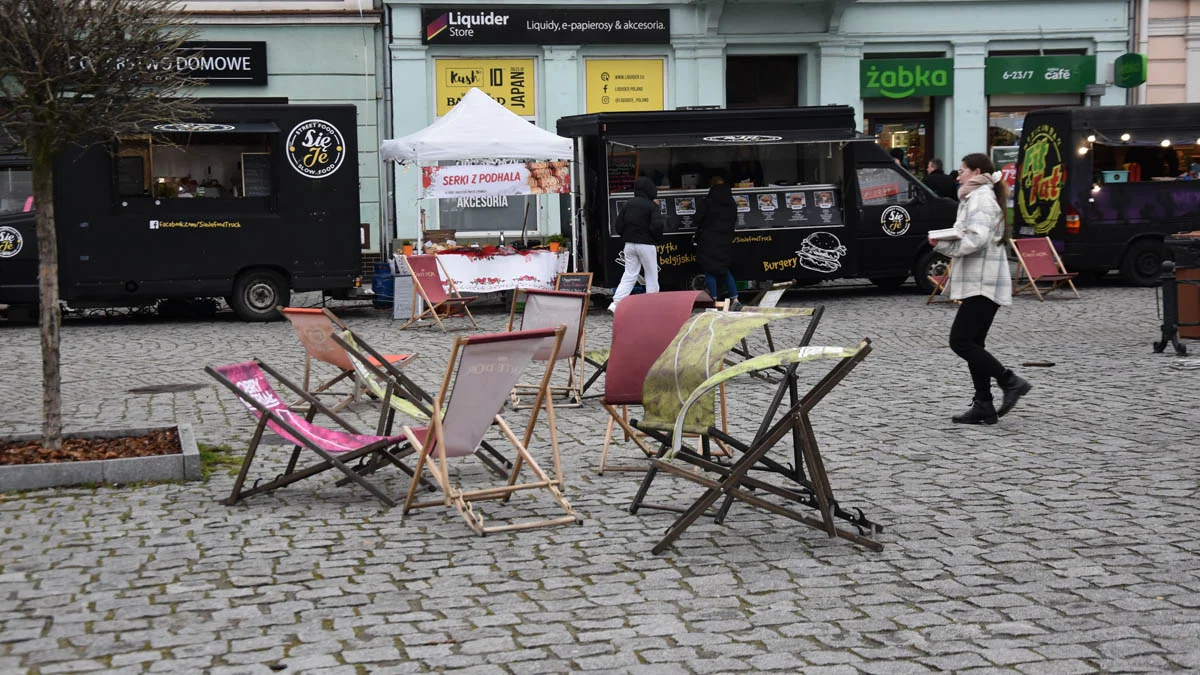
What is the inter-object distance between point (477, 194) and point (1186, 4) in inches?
545

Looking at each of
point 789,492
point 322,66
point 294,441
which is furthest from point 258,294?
point 789,492

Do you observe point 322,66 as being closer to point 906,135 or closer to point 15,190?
point 15,190

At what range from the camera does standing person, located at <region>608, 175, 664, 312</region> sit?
57.6 feet

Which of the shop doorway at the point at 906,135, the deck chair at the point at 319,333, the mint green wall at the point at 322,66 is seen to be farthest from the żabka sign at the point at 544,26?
the deck chair at the point at 319,333

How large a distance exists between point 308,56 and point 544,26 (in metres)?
3.82

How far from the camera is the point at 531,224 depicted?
24.8m

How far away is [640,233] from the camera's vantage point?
17594 mm

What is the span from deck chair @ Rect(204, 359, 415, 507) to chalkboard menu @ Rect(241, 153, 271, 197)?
1073 centimetres

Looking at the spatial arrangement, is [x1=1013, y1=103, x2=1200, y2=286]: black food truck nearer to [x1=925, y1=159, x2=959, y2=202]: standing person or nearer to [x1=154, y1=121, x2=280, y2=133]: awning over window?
[x1=925, y1=159, x2=959, y2=202]: standing person

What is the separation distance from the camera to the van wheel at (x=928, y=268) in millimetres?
19938

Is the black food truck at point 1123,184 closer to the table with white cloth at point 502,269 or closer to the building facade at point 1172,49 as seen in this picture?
the building facade at point 1172,49

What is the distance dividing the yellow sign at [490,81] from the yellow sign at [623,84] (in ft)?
3.46

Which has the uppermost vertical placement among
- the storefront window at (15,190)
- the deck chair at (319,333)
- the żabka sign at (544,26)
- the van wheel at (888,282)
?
the żabka sign at (544,26)

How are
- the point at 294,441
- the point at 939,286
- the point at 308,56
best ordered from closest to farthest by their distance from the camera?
1. the point at 294,441
2. the point at 939,286
3. the point at 308,56
